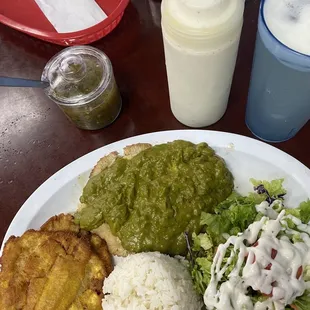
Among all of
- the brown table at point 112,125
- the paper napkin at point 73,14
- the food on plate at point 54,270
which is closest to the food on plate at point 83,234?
the food on plate at point 54,270

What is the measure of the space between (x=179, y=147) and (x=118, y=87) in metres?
0.42

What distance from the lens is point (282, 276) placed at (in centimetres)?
114

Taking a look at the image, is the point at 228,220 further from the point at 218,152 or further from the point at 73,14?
the point at 73,14

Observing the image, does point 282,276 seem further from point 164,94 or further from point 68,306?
point 164,94

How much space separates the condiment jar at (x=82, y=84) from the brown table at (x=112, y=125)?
0.11 m

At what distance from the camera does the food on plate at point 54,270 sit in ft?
4.20

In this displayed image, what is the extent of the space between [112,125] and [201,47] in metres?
0.58

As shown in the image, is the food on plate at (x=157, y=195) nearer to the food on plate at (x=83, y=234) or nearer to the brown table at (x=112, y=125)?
the food on plate at (x=83, y=234)

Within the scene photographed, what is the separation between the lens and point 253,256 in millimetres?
1150

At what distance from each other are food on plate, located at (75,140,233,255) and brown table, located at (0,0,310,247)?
0.22m

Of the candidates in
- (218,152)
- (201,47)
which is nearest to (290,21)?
(201,47)

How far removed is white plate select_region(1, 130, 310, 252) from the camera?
138cm

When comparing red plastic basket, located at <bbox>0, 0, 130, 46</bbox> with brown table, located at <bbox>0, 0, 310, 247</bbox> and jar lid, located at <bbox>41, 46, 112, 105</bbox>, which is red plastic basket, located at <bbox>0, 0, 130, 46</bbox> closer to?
brown table, located at <bbox>0, 0, 310, 247</bbox>

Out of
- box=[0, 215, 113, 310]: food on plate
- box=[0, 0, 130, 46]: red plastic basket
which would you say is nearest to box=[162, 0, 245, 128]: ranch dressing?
box=[0, 0, 130, 46]: red plastic basket
